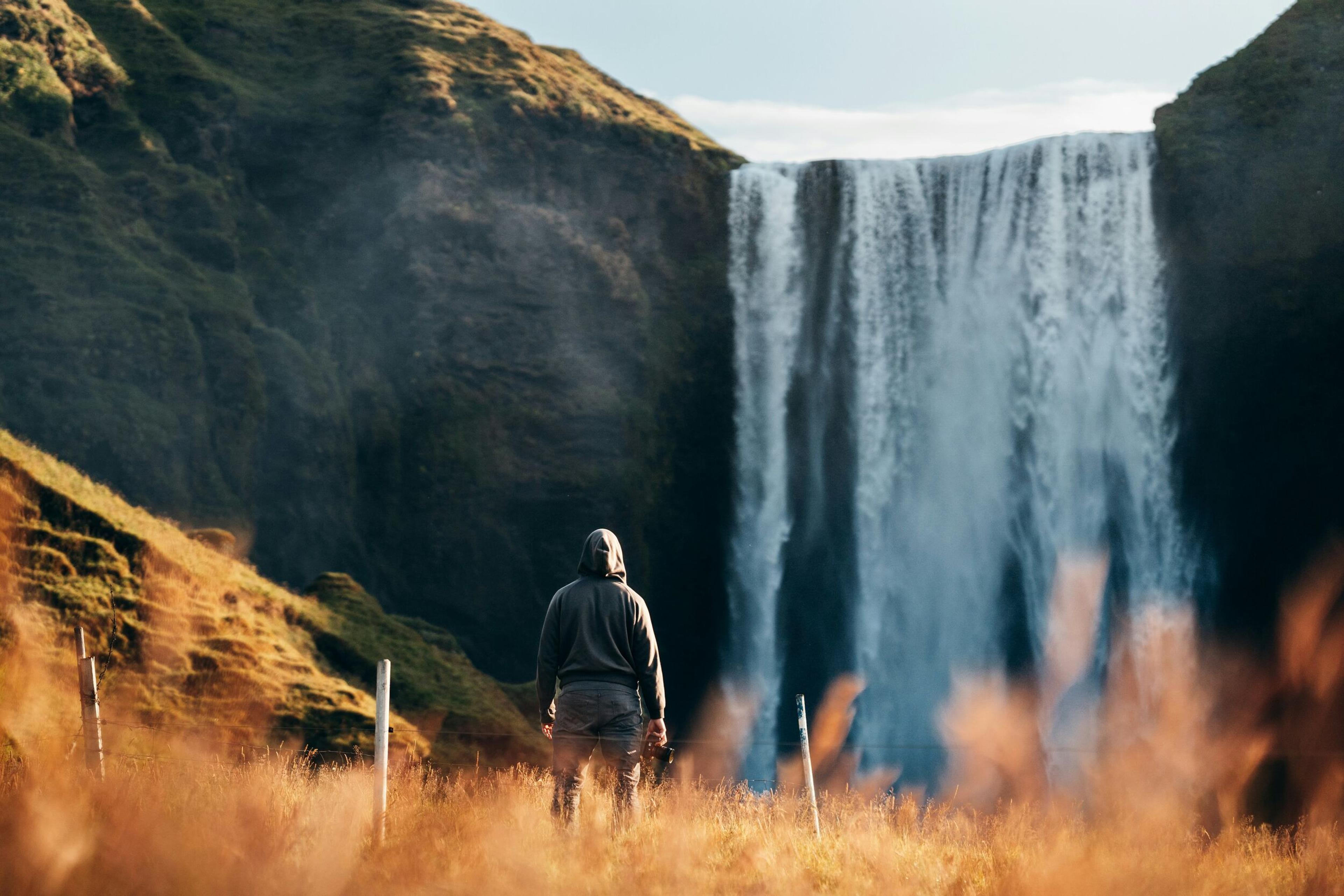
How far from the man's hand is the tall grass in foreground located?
1.45ft

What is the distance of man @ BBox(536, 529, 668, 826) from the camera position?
6309mm

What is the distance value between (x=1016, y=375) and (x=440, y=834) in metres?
24.9

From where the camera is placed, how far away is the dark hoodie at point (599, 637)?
20.9ft

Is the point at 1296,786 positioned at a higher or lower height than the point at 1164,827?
lower

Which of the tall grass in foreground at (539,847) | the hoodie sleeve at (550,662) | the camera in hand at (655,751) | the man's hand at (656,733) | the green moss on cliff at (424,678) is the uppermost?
the hoodie sleeve at (550,662)

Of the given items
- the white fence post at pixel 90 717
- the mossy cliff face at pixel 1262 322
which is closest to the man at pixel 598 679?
the white fence post at pixel 90 717

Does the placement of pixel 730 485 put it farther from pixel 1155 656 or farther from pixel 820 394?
pixel 1155 656

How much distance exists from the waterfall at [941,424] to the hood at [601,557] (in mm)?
21767

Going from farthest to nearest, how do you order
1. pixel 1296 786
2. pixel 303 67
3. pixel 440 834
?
pixel 303 67, pixel 1296 786, pixel 440 834

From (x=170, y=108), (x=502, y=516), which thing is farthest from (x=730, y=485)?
(x=170, y=108)

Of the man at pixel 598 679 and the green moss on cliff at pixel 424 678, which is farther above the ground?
the man at pixel 598 679

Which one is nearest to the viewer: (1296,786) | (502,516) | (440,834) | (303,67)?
(440,834)

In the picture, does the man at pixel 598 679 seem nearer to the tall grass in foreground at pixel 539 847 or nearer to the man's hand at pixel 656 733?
the man's hand at pixel 656 733

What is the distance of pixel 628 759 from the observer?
6.35m
